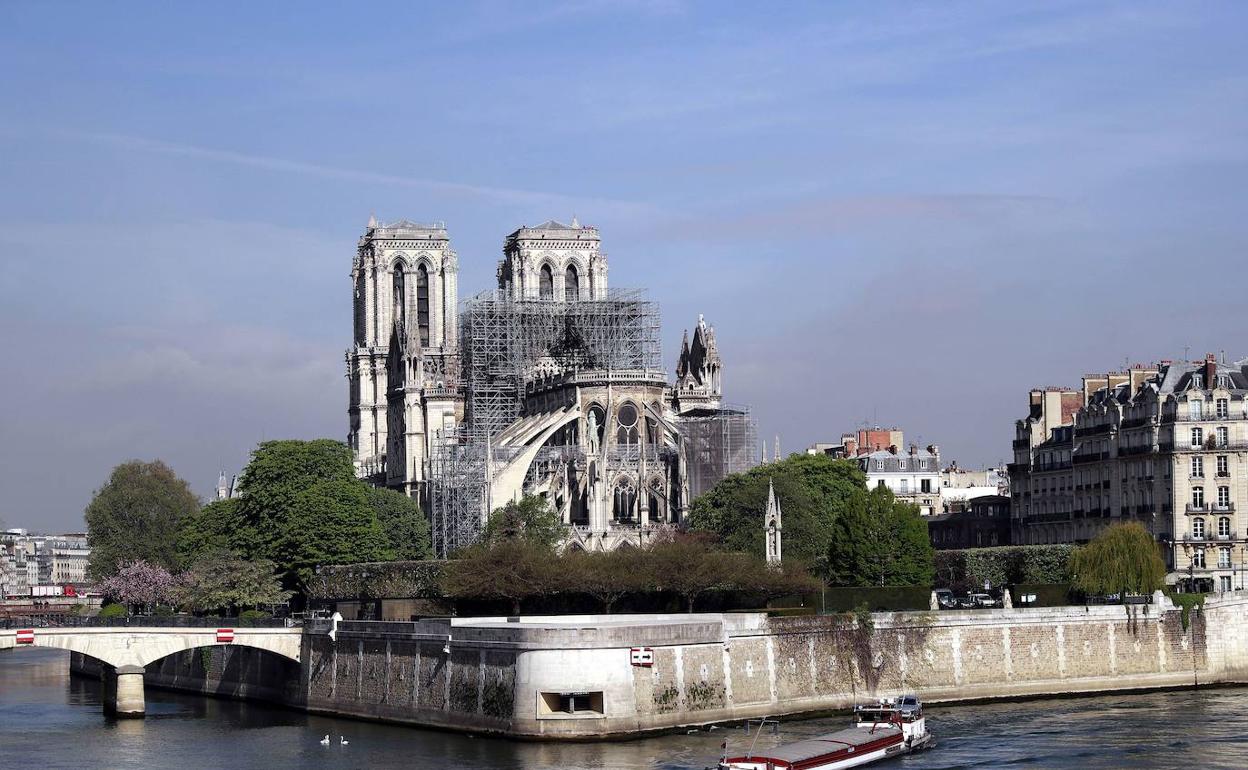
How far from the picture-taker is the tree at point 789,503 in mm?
83750

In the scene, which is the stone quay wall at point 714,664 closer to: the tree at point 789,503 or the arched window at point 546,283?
the tree at point 789,503

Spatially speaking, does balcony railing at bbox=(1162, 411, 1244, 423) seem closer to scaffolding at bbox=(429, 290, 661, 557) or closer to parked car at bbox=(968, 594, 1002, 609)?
parked car at bbox=(968, 594, 1002, 609)

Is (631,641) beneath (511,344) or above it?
beneath

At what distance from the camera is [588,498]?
336 feet

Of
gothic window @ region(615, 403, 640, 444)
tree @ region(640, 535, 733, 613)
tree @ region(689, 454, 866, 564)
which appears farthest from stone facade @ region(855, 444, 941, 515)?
tree @ region(640, 535, 733, 613)

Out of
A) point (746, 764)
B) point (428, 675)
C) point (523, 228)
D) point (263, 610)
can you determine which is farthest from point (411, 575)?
point (523, 228)

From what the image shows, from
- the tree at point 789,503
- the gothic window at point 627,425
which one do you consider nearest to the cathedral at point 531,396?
the gothic window at point 627,425

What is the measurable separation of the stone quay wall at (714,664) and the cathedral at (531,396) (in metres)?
31.1

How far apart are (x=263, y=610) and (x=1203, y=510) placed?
35.2 m

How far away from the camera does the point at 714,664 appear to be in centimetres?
5881

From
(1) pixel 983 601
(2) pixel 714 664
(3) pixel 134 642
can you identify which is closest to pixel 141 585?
(3) pixel 134 642

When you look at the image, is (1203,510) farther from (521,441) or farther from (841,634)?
(521,441)

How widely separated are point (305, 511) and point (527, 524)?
28.4 ft

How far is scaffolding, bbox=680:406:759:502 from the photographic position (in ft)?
342
